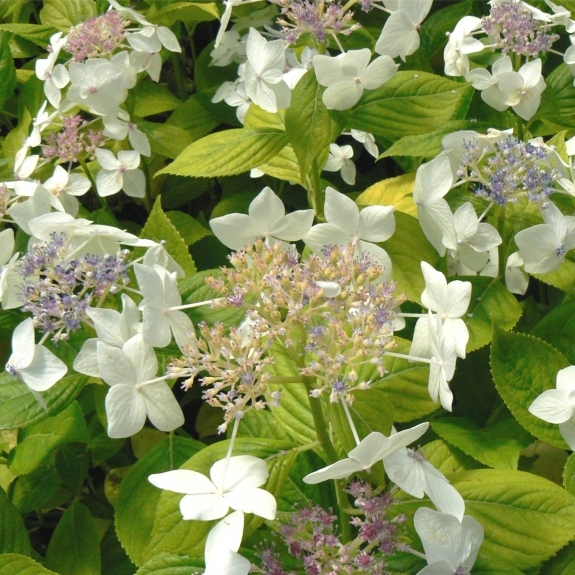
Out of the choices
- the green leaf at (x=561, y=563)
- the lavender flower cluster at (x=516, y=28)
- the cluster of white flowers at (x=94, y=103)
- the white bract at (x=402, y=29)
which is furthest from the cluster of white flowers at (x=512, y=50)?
the green leaf at (x=561, y=563)

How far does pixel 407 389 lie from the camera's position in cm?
108

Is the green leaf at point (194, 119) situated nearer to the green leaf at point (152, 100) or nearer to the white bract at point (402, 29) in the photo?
the green leaf at point (152, 100)

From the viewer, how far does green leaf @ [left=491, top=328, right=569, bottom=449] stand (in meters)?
1.07

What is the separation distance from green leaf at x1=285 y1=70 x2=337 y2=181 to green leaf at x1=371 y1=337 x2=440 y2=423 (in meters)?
0.34

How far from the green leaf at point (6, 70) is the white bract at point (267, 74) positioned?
718mm

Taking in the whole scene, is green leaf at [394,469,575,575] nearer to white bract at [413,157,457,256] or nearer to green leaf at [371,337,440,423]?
green leaf at [371,337,440,423]

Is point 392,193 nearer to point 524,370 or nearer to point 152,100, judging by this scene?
point 524,370

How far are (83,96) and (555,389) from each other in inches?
38.5

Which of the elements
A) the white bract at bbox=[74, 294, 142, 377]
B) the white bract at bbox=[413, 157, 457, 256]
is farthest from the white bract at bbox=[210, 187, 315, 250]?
the white bract at bbox=[413, 157, 457, 256]

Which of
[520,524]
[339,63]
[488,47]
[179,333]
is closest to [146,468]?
[179,333]

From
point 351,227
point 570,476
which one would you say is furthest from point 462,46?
point 570,476

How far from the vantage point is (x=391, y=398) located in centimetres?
108

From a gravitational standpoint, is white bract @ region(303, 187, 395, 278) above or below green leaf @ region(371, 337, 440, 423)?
above

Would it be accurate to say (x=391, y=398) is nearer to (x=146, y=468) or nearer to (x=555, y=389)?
(x=555, y=389)
